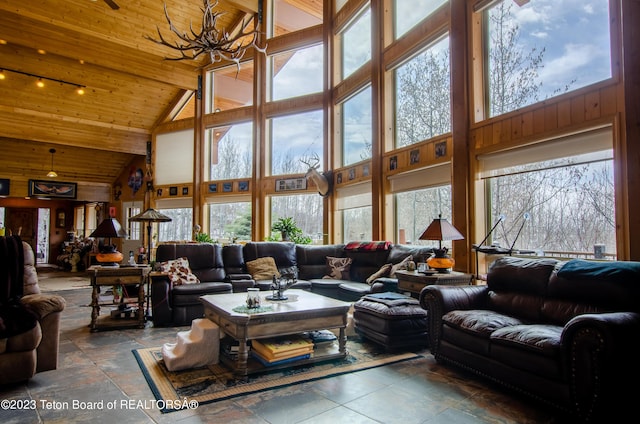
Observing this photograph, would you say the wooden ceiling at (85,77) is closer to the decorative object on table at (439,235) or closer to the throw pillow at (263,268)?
the throw pillow at (263,268)

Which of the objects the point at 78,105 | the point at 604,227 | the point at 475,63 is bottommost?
the point at 604,227

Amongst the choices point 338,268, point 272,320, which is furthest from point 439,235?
→ point 338,268

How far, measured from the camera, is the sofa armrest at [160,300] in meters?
4.50

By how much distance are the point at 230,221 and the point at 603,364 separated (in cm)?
830

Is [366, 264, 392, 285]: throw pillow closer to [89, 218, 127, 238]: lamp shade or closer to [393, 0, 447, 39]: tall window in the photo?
[89, 218, 127, 238]: lamp shade

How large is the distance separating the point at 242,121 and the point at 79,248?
681 cm

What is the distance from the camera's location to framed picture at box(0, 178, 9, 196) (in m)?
10.7

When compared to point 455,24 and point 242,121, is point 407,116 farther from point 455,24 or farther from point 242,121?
point 242,121

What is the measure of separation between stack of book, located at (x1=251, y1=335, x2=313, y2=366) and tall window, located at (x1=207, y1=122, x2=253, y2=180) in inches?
251

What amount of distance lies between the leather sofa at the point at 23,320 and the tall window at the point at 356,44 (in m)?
5.86

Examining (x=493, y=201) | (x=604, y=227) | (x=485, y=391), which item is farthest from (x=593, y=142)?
(x=485, y=391)

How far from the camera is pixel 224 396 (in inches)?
100

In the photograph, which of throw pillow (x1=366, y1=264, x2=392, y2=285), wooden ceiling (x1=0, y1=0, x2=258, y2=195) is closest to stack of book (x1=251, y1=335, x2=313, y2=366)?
throw pillow (x1=366, y1=264, x2=392, y2=285)

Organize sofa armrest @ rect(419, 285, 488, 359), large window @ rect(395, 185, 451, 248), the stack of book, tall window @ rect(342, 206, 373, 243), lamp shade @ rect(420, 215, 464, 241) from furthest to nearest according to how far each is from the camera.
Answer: tall window @ rect(342, 206, 373, 243), large window @ rect(395, 185, 451, 248), lamp shade @ rect(420, 215, 464, 241), sofa armrest @ rect(419, 285, 488, 359), the stack of book
